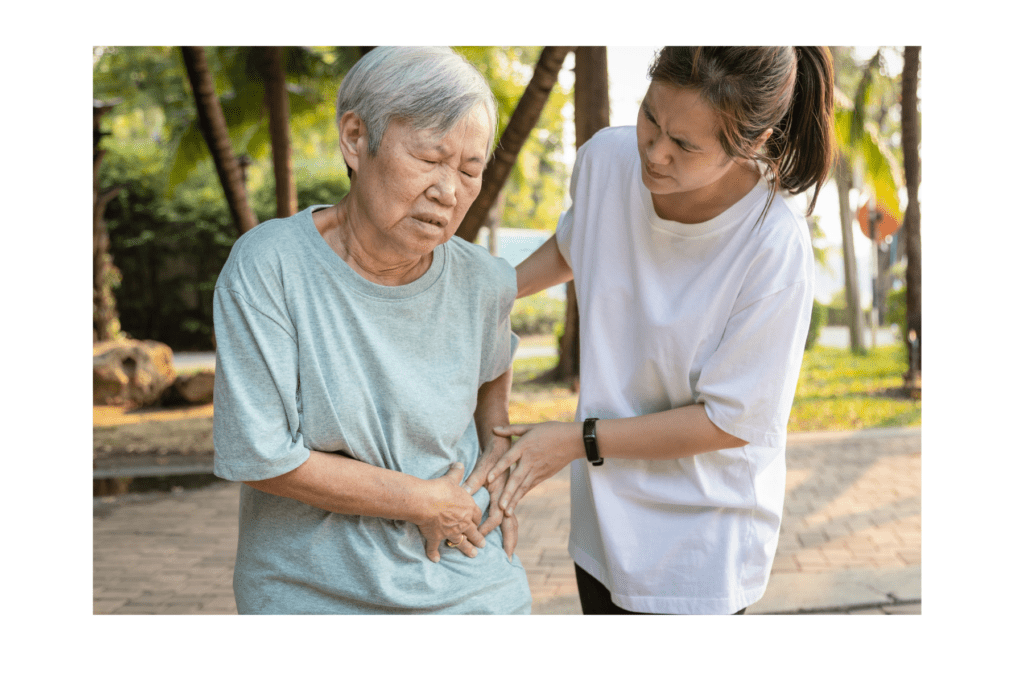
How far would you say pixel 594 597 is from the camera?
2061mm

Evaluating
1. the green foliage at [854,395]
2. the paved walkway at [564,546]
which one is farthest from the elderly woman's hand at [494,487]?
the green foliage at [854,395]

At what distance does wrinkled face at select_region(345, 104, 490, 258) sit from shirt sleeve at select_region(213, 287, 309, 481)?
28 cm

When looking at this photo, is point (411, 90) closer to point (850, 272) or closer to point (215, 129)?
point (215, 129)

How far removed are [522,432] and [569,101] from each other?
12661mm

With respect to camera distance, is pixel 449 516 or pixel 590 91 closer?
pixel 449 516

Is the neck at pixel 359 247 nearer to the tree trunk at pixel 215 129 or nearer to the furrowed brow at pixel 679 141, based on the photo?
the furrowed brow at pixel 679 141

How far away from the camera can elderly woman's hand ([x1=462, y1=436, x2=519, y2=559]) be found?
5.75ft

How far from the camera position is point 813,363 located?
49.1 feet

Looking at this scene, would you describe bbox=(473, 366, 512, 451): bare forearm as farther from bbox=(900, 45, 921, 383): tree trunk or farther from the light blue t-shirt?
bbox=(900, 45, 921, 383): tree trunk

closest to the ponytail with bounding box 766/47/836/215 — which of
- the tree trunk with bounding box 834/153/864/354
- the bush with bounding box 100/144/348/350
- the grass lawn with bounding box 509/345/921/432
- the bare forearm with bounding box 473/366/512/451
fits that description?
the bare forearm with bounding box 473/366/512/451

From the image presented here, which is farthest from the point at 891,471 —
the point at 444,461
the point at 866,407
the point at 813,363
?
the point at 813,363

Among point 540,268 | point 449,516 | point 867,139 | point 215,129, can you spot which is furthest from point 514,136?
point 867,139

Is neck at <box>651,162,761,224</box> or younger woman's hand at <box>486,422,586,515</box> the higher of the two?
neck at <box>651,162,761,224</box>

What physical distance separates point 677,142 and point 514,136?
11.2 ft
